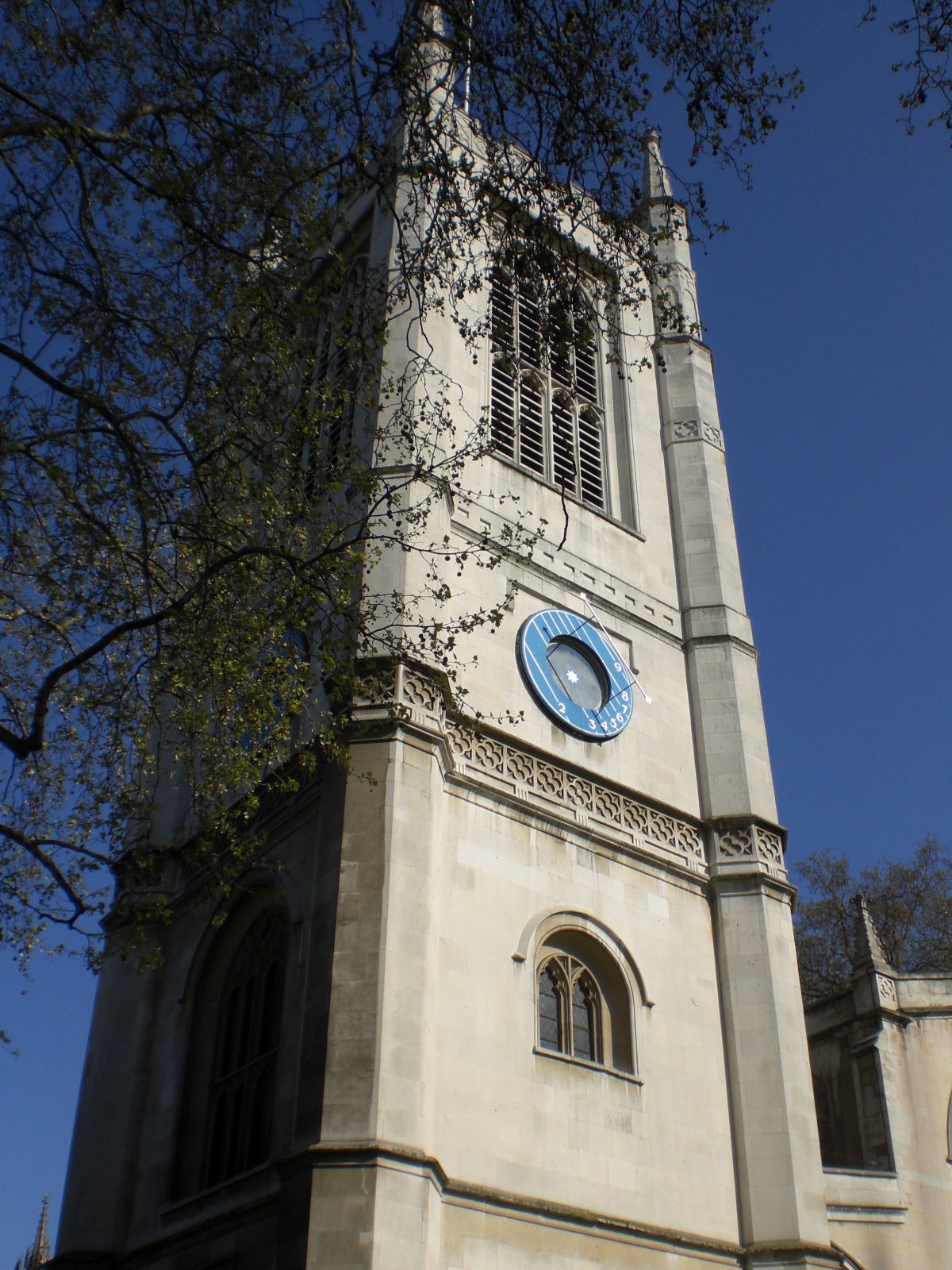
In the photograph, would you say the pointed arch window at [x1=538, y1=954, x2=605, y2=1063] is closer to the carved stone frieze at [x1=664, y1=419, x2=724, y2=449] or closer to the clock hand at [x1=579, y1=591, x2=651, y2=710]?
the clock hand at [x1=579, y1=591, x2=651, y2=710]

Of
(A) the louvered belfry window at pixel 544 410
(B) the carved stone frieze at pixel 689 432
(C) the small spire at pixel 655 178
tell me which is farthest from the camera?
(C) the small spire at pixel 655 178

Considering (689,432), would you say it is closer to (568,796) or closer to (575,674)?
(575,674)

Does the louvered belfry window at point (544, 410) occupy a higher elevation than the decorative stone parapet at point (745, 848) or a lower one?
higher

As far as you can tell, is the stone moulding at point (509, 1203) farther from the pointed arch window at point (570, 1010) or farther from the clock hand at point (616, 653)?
the clock hand at point (616, 653)

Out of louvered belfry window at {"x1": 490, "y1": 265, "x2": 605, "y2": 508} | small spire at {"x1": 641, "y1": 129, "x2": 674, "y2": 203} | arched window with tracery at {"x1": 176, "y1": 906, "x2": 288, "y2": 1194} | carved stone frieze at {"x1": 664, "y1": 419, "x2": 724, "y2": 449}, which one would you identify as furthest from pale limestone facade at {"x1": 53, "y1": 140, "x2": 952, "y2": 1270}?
small spire at {"x1": 641, "y1": 129, "x2": 674, "y2": 203}

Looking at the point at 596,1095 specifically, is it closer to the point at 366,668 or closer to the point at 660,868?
the point at 660,868

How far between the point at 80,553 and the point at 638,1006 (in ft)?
29.0

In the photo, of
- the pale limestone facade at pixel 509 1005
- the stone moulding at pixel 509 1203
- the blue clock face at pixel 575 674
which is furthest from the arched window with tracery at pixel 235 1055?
the blue clock face at pixel 575 674

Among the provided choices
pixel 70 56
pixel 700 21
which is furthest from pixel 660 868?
pixel 70 56

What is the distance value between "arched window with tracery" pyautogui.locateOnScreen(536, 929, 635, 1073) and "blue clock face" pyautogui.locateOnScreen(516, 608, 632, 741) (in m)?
3.05

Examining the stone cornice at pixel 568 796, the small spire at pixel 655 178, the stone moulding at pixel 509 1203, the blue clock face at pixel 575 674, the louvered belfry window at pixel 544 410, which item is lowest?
the stone moulding at pixel 509 1203

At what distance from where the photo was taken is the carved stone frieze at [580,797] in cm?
1597

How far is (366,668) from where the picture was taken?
→ 587 inches

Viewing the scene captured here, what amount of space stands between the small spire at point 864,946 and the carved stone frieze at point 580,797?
18.8 ft
